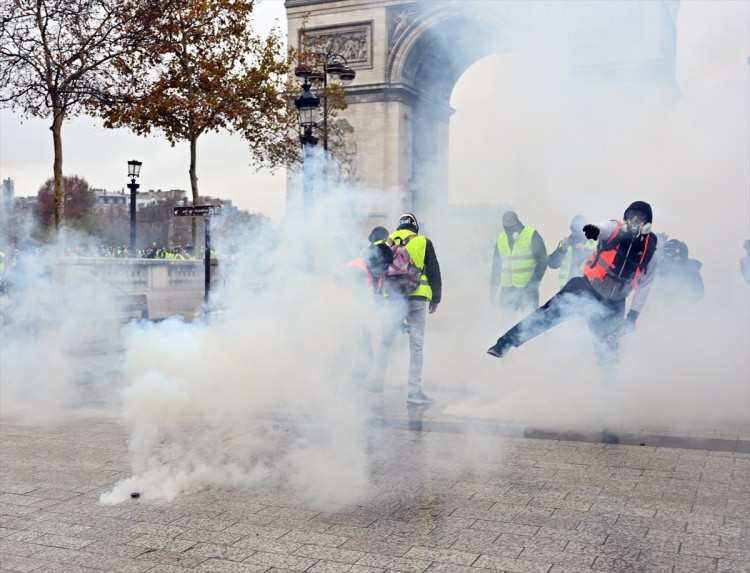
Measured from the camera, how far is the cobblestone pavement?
4129mm

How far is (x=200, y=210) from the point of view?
543 inches

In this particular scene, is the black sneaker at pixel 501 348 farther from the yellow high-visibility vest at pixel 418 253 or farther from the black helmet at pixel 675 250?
the black helmet at pixel 675 250

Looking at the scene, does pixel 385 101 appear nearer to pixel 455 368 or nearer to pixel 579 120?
pixel 579 120

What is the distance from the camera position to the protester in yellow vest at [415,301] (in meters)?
8.03

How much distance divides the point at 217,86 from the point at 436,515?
67.2 feet

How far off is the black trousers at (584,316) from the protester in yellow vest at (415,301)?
35.9 inches

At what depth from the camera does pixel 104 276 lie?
1642 centimetres

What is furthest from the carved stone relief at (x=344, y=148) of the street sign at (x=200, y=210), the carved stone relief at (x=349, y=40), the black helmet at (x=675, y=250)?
the black helmet at (x=675, y=250)

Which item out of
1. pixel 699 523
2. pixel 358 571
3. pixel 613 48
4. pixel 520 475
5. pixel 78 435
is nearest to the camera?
pixel 358 571

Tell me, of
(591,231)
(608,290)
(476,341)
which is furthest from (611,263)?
(476,341)

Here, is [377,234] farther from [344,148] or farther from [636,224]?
[344,148]

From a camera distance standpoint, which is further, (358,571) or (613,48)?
(613,48)

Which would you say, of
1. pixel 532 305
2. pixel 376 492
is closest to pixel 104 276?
pixel 532 305

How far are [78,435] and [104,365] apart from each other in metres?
4.08
